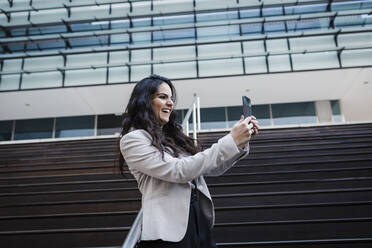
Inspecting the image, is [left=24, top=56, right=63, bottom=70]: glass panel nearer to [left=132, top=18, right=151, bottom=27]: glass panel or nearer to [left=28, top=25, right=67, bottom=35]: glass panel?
[left=28, top=25, right=67, bottom=35]: glass panel

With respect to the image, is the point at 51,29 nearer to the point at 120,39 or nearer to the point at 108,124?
the point at 120,39

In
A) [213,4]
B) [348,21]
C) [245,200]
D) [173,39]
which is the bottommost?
[245,200]

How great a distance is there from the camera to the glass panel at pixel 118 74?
10.6 m

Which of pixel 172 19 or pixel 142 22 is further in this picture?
pixel 142 22

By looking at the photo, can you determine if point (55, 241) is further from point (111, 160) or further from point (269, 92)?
point (269, 92)

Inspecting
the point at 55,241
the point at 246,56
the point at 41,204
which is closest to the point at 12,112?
the point at 246,56

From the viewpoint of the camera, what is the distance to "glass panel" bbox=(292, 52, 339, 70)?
9.94 m

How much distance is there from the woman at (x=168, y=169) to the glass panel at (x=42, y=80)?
10117 mm

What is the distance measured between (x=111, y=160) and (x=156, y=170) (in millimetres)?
3974

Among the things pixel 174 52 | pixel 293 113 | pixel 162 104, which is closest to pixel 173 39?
pixel 174 52

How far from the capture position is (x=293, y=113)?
11.9 metres

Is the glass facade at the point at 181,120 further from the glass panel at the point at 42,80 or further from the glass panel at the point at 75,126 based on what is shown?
the glass panel at the point at 42,80

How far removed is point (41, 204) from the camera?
348cm

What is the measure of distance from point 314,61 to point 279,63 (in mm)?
1088
